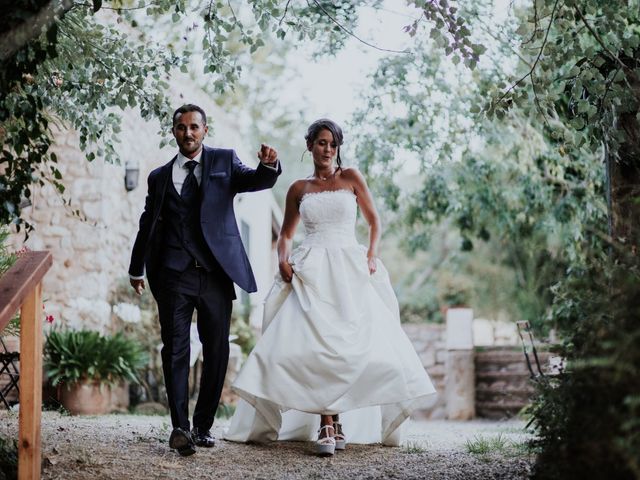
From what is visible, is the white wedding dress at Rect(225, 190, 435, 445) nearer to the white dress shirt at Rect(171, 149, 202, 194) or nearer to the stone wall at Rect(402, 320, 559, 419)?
the white dress shirt at Rect(171, 149, 202, 194)

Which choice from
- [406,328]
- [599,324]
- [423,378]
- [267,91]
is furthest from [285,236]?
[267,91]

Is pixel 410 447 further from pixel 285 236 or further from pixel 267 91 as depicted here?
pixel 267 91

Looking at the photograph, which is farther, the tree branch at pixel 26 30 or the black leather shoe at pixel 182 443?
the black leather shoe at pixel 182 443

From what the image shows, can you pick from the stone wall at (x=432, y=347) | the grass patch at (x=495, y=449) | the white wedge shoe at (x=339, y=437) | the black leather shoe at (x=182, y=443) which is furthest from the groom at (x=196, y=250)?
the stone wall at (x=432, y=347)

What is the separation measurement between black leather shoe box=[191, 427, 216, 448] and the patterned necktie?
1.26 meters

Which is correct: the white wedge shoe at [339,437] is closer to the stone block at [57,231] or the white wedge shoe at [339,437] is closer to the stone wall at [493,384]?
the stone block at [57,231]

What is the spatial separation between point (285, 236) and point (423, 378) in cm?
123

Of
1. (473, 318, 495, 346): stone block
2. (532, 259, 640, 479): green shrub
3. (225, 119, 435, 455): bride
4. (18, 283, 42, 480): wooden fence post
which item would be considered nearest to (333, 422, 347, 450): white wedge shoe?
(225, 119, 435, 455): bride

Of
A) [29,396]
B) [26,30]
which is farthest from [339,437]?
[26,30]

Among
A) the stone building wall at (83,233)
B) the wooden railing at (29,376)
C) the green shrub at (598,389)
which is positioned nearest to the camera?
the green shrub at (598,389)

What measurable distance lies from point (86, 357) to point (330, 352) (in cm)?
404

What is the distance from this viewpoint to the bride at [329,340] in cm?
486

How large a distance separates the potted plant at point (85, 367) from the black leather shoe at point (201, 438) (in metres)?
3.41

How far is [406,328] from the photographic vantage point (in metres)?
13.8
